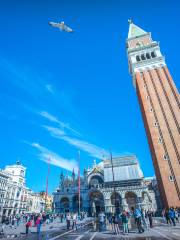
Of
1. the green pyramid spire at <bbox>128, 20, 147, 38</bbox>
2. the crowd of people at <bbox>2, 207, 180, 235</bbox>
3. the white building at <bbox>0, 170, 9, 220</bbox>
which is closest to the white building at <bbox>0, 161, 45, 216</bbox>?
the white building at <bbox>0, 170, 9, 220</bbox>

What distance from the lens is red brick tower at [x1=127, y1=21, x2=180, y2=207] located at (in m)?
33.4

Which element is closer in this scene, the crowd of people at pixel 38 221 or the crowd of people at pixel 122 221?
the crowd of people at pixel 122 221

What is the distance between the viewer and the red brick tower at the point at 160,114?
33.4 metres

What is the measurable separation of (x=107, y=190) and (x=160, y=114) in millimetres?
28265

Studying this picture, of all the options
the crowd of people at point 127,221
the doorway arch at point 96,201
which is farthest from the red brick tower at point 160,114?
the doorway arch at point 96,201

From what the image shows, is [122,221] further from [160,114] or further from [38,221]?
[160,114]

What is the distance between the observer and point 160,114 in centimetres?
4047

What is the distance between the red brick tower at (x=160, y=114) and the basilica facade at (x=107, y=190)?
17.3 metres

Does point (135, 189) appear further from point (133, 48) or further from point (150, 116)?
point (133, 48)

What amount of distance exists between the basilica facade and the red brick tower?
17348 millimetres

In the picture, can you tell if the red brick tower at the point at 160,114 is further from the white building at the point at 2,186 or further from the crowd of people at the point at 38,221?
the white building at the point at 2,186

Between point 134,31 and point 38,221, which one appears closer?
point 38,221

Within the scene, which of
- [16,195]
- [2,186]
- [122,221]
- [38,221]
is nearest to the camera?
[122,221]

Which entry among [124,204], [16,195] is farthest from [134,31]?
[16,195]
